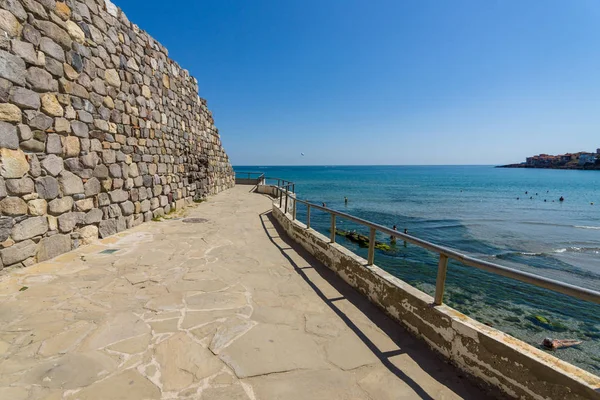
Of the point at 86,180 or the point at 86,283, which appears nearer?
the point at 86,283

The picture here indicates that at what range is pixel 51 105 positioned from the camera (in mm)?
5133

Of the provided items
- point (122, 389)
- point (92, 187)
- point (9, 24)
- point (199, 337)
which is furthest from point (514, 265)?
point (9, 24)

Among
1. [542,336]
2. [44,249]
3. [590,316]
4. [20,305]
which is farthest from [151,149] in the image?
[590,316]

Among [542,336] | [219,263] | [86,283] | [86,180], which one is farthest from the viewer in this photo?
[542,336]

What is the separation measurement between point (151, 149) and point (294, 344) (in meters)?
8.03

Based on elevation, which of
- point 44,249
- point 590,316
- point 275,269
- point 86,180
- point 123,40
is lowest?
point 590,316

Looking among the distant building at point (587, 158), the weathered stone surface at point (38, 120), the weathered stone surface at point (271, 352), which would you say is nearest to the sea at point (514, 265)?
the weathered stone surface at point (271, 352)

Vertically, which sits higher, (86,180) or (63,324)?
(86,180)

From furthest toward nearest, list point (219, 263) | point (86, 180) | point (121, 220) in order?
point (121, 220)
point (86, 180)
point (219, 263)

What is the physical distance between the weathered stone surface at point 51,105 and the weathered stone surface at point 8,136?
0.75 meters

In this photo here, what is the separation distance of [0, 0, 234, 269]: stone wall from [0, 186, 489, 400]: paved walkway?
0.90m

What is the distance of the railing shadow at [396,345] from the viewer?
2422 mm

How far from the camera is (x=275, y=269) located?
203 inches

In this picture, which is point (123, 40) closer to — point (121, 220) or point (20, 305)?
point (121, 220)
